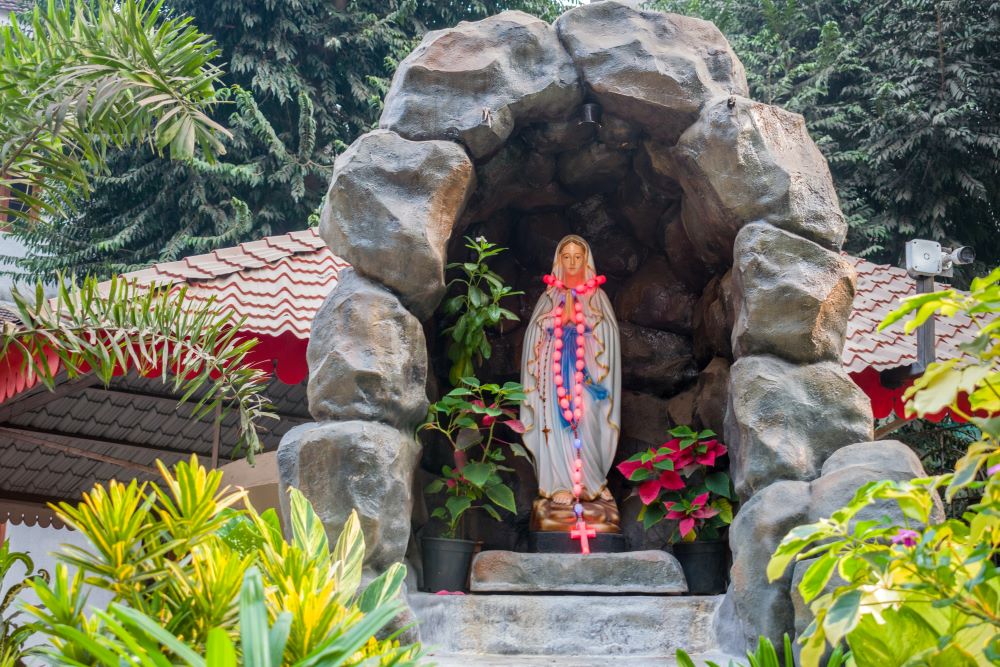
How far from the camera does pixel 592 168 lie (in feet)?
19.7

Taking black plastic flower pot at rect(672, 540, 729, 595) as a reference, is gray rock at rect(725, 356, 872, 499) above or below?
above

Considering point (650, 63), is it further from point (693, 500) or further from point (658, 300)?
point (693, 500)

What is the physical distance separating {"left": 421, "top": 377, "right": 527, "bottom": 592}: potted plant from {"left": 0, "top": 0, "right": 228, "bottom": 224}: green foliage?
1696mm

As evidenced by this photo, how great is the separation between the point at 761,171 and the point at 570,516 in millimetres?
2001

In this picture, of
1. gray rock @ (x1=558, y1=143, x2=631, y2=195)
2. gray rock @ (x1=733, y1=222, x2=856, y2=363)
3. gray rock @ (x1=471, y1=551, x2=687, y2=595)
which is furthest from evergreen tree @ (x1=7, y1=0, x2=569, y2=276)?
gray rock @ (x1=733, y1=222, x2=856, y2=363)

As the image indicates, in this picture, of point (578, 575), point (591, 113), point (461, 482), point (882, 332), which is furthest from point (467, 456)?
point (882, 332)

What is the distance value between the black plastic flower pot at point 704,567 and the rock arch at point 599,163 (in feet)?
1.97

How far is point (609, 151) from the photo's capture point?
19.3ft

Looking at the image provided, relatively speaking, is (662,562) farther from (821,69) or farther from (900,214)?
(821,69)

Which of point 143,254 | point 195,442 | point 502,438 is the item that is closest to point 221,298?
point 195,442

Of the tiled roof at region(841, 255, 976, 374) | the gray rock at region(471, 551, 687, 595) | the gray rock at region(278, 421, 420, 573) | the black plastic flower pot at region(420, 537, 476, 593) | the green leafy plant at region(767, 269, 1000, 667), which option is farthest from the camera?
the tiled roof at region(841, 255, 976, 374)

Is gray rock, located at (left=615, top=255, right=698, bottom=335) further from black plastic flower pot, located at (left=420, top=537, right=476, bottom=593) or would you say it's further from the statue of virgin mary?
black plastic flower pot, located at (left=420, top=537, right=476, bottom=593)

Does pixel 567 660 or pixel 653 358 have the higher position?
pixel 653 358

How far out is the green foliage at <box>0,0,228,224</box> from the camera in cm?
455
